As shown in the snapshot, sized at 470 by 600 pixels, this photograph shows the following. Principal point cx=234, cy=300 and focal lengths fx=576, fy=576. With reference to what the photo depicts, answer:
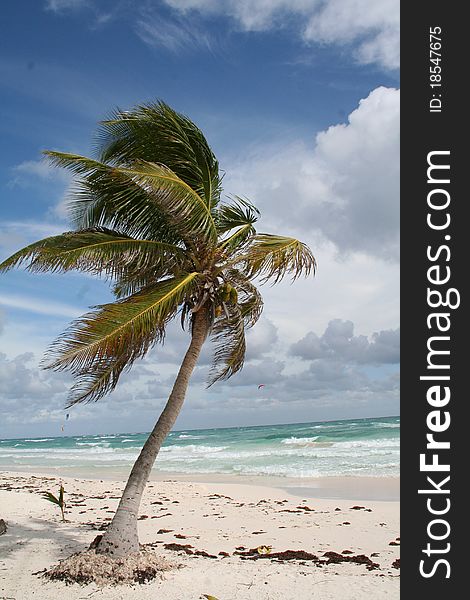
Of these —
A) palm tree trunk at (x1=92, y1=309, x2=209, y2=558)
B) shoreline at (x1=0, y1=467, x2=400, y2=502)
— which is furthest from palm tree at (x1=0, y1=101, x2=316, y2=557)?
shoreline at (x1=0, y1=467, x2=400, y2=502)

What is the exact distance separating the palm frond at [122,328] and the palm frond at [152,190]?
74cm

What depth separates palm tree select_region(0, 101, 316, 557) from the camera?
25.0 feet

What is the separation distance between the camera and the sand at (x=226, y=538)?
7.10 metres

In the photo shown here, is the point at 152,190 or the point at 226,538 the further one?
the point at 226,538

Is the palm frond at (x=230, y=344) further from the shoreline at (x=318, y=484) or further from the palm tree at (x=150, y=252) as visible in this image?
the shoreline at (x=318, y=484)

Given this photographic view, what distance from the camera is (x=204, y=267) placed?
8.66m

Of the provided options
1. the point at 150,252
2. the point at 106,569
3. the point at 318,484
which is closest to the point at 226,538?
the point at 106,569

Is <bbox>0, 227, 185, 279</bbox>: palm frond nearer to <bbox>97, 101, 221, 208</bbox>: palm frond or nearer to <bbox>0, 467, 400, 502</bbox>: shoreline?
<bbox>97, 101, 221, 208</bbox>: palm frond

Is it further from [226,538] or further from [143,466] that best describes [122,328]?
[226,538]

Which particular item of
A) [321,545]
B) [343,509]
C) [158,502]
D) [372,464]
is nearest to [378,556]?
[321,545]

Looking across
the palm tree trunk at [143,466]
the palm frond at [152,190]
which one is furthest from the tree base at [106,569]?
the palm frond at [152,190]

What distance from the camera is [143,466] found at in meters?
8.13

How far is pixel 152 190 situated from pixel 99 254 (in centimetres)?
118

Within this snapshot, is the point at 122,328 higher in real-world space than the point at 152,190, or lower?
lower
